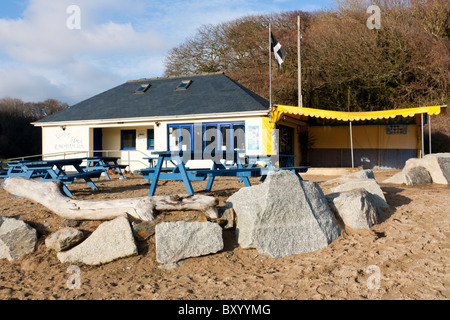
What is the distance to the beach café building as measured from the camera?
1504 cm

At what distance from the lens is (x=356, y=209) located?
194 inches

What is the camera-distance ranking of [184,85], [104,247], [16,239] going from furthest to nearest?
1. [184,85]
2. [16,239]
3. [104,247]

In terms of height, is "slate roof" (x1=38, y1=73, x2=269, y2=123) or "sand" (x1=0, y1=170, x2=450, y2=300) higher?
"slate roof" (x1=38, y1=73, x2=269, y2=123)

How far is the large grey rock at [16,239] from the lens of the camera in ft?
14.6

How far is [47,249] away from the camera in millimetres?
4492

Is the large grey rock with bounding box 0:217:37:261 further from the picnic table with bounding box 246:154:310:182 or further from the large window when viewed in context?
the large window

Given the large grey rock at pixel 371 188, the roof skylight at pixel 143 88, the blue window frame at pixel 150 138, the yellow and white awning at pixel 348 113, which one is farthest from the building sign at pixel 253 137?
the large grey rock at pixel 371 188

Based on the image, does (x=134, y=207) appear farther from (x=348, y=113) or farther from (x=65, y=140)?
(x=65, y=140)

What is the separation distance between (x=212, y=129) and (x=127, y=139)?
17.1 ft

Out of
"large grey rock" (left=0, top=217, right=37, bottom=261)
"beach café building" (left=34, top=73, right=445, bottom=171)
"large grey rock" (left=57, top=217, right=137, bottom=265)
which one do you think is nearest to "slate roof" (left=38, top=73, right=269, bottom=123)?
"beach café building" (left=34, top=73, right=445, bottom=171)

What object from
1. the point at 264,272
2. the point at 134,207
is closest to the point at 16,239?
the point at 134,207

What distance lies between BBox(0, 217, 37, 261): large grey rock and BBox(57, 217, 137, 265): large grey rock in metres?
0.49

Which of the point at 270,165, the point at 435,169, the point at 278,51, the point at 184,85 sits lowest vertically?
the point at 435,169

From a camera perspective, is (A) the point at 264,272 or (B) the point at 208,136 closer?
(A) the point at 264,272
